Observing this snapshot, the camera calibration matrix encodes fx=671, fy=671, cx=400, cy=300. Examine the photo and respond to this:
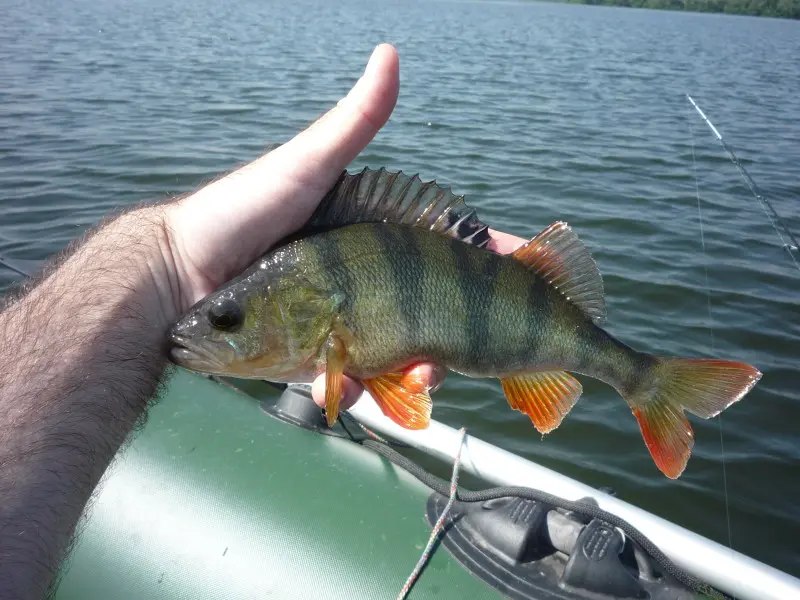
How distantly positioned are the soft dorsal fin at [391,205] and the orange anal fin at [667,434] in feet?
3.08

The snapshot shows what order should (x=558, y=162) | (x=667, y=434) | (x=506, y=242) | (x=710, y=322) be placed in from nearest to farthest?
(x=667, y=434) < (x=506, y=242) < (x=710, y=322) < (x=558, y=162)

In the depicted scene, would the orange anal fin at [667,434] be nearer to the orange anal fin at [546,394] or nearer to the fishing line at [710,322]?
the orange anal fin at [546,394]

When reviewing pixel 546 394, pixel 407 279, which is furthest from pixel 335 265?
pixel 546 394

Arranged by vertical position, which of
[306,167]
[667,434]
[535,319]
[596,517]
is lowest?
[596,517]

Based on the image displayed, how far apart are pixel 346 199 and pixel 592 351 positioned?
106 centimetres

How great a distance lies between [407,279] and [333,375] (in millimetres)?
414

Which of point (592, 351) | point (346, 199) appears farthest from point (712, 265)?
point (346, 199)

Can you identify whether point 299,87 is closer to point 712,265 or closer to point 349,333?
point 712,265

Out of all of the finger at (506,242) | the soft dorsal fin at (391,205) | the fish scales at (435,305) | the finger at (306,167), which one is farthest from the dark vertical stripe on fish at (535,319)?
the finger at (306,167)

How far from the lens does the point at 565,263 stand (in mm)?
2514

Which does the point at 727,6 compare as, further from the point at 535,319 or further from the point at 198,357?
the point at 198,357

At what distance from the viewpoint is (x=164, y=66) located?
54.7 ft

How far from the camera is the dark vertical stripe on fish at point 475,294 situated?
92.7 inches

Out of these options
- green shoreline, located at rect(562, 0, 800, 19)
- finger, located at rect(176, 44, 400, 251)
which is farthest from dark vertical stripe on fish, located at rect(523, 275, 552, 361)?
green shoreline, located at rect(562, 0, 800, 19)
